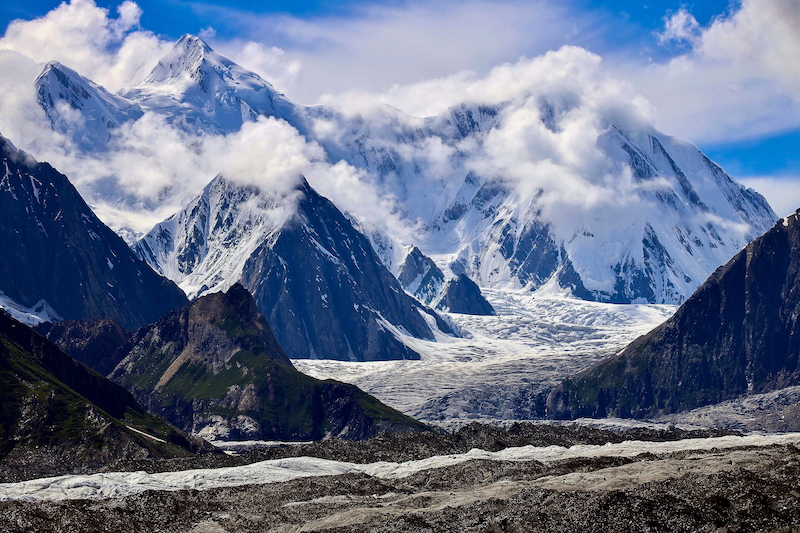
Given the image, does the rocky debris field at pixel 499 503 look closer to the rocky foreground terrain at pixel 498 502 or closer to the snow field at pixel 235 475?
the rocky foreground terrain at pixel 498 502

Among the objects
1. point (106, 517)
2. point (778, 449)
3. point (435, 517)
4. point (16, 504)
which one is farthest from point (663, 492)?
point (16, 504)

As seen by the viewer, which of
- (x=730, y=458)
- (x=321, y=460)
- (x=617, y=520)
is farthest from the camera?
(x=321, y=460)

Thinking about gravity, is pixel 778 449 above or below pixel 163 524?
above

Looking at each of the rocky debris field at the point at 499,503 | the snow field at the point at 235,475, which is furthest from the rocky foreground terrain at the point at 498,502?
the snow field at the point at 235,475

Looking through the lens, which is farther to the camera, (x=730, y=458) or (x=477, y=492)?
(x=730, y=458)

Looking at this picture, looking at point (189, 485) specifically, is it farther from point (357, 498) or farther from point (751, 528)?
point (751, 528)

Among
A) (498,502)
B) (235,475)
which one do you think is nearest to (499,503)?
(498,502)

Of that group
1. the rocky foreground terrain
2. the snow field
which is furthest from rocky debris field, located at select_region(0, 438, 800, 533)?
the snow field

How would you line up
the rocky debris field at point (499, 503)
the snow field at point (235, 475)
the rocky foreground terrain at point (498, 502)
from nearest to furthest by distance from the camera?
1. the rocky debris field at point (499, 503)
2. the rocky foreground terrain at point (498, 502)
3. the snow field at point (235, 475)
